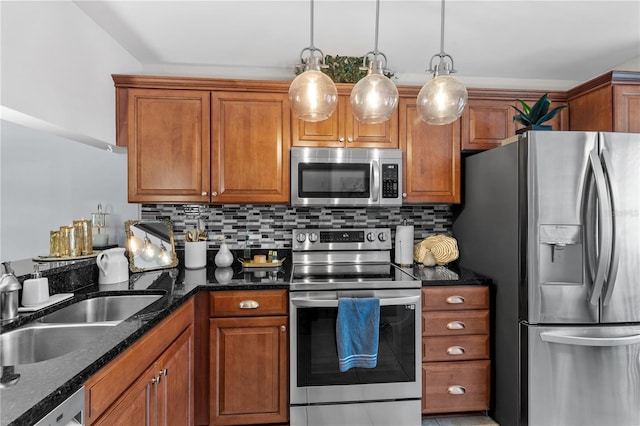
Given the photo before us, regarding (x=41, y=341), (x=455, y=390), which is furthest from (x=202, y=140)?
(x=455, y=390)

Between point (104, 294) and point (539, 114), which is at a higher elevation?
point (539, 114)

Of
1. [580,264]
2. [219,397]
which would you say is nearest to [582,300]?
[580,264]

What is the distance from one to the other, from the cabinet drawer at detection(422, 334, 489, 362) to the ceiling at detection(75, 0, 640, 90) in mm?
1892

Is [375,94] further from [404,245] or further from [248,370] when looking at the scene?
[248,370]

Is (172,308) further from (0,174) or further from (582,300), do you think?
(582,300)

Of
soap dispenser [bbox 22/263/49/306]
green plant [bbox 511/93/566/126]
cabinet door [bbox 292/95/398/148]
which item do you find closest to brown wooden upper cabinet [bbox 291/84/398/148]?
cabinet door [bbox 292/95/398/148]

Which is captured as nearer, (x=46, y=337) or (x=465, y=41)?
(x=46, y=337)

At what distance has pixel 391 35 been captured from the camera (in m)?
2.20

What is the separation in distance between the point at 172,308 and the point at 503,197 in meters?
1.89

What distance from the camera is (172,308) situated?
154 cm

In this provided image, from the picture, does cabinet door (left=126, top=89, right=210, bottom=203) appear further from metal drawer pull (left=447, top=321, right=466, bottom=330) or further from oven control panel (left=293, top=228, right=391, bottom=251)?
metal drawer pull (left=447, top=321, right=466, bottom=330)

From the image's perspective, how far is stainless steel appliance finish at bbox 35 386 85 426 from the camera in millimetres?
792

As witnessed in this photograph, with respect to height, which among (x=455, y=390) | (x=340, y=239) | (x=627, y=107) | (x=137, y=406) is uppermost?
(x=627, y=107)

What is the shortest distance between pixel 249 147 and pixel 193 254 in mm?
839
